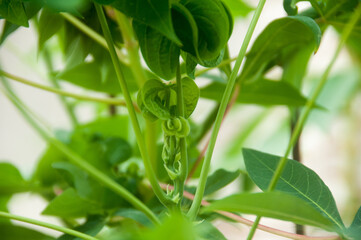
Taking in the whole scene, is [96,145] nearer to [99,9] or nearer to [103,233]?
[103,233]

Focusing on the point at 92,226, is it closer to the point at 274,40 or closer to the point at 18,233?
the point at 18,233

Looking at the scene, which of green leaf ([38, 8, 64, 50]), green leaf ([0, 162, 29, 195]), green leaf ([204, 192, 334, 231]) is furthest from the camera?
green leaf ([0, 162, 29, 195])

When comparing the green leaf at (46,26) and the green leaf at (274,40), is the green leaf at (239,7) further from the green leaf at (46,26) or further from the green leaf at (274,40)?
the green leaf at (46,26)

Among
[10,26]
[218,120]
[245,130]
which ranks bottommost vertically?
[218,120]

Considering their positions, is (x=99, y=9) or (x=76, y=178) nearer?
(x=99, y=9)

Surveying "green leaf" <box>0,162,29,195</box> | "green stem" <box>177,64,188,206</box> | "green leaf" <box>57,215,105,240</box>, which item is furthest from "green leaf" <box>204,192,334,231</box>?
"green leaf" <box>0,162,29,195</box>

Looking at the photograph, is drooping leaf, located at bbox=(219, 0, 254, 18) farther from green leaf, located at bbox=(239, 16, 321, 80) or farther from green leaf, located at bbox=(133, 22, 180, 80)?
green leaf, located at bbox=(133, 22, 180, 80)

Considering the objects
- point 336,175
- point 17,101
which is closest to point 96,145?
point 17,101
